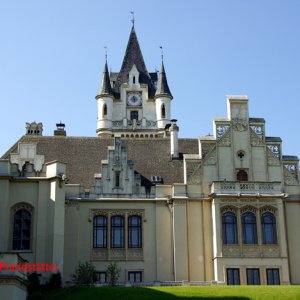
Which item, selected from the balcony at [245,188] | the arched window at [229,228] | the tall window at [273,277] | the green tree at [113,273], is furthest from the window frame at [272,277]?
the green tree at [113,273]

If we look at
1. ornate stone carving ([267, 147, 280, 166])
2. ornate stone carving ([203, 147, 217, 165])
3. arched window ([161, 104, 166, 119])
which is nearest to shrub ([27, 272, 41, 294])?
ornate stone carving ([203, 147, 217, 165])

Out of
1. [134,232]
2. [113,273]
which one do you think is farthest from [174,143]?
[113,273]

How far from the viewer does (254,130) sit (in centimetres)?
5431

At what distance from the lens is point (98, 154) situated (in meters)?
56.5

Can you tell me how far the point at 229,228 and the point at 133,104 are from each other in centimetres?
4669

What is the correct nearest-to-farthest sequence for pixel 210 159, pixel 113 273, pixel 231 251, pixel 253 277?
pixel 113 273
pixel 253 277
pixel 231 251
pixel 210 159

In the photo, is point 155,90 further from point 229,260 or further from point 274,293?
point 274,293

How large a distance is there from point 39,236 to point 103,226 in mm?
5434

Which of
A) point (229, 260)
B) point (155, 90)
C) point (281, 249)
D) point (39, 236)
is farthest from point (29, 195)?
point (155, 90)

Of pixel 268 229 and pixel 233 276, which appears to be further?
pixel 268 229

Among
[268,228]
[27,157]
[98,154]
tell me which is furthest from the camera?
[98,154]

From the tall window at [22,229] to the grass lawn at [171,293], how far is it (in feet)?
20.3

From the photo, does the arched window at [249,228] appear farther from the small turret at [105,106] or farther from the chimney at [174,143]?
the small turret at [105,106]

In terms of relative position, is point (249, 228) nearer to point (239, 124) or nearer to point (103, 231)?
point (239, 124)
